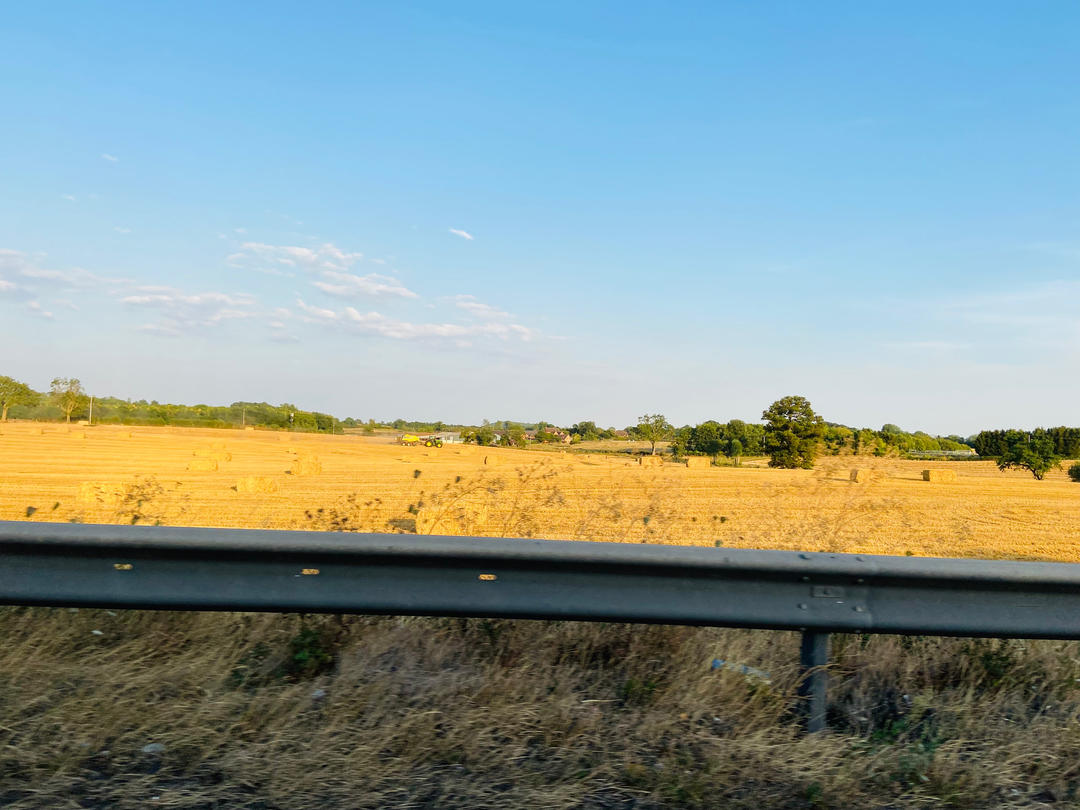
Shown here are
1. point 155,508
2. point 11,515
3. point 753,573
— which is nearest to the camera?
point 753,573

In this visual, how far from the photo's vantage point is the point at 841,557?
11.5 ft

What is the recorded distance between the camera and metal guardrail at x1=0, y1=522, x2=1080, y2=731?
341cm

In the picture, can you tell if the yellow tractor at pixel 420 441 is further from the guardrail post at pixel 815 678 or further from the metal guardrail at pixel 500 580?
the guardrail post at pixel 815 678

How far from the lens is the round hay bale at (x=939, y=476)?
88.4ft

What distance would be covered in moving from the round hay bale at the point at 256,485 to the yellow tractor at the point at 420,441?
2839cm

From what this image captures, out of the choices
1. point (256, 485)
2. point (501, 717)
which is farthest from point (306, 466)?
point (501, 717)

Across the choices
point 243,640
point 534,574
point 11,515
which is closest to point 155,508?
point 243,640

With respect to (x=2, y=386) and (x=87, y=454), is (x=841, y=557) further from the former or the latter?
(x=2, y=386)

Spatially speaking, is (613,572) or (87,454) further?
(87,454)

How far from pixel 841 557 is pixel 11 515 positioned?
10454 mm

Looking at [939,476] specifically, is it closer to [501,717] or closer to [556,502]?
[556,502]

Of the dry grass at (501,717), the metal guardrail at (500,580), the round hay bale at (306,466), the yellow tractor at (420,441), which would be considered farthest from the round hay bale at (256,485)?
the yellow tractor at (420,441)

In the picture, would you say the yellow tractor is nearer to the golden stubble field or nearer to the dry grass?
the golden stubble field

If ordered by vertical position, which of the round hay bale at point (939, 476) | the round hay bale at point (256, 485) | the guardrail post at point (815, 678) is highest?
the round hay bale at point (939, 476)
